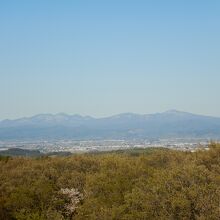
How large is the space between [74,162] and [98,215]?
134 ft

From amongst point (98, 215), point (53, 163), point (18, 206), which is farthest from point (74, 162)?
point (98, 215)

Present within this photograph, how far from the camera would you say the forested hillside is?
42.2m

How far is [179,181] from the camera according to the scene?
152 ft

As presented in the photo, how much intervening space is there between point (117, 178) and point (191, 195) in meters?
20.9

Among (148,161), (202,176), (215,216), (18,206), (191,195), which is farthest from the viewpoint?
(148,161)

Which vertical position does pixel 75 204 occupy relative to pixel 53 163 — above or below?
below

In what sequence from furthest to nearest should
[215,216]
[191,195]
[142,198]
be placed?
[142,198]
[191,195]
[215,216]

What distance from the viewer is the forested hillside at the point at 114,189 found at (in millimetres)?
42188

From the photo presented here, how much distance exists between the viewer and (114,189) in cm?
5734

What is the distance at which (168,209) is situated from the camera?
42.3 metres

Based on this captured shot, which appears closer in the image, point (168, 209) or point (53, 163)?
point (168, 209)

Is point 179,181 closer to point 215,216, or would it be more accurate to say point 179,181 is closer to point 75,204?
point 215,216

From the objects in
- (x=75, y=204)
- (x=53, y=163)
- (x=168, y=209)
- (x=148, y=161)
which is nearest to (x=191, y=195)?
(x=168, y=209)

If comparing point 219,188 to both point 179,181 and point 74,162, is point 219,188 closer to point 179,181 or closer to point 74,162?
point 179,181
